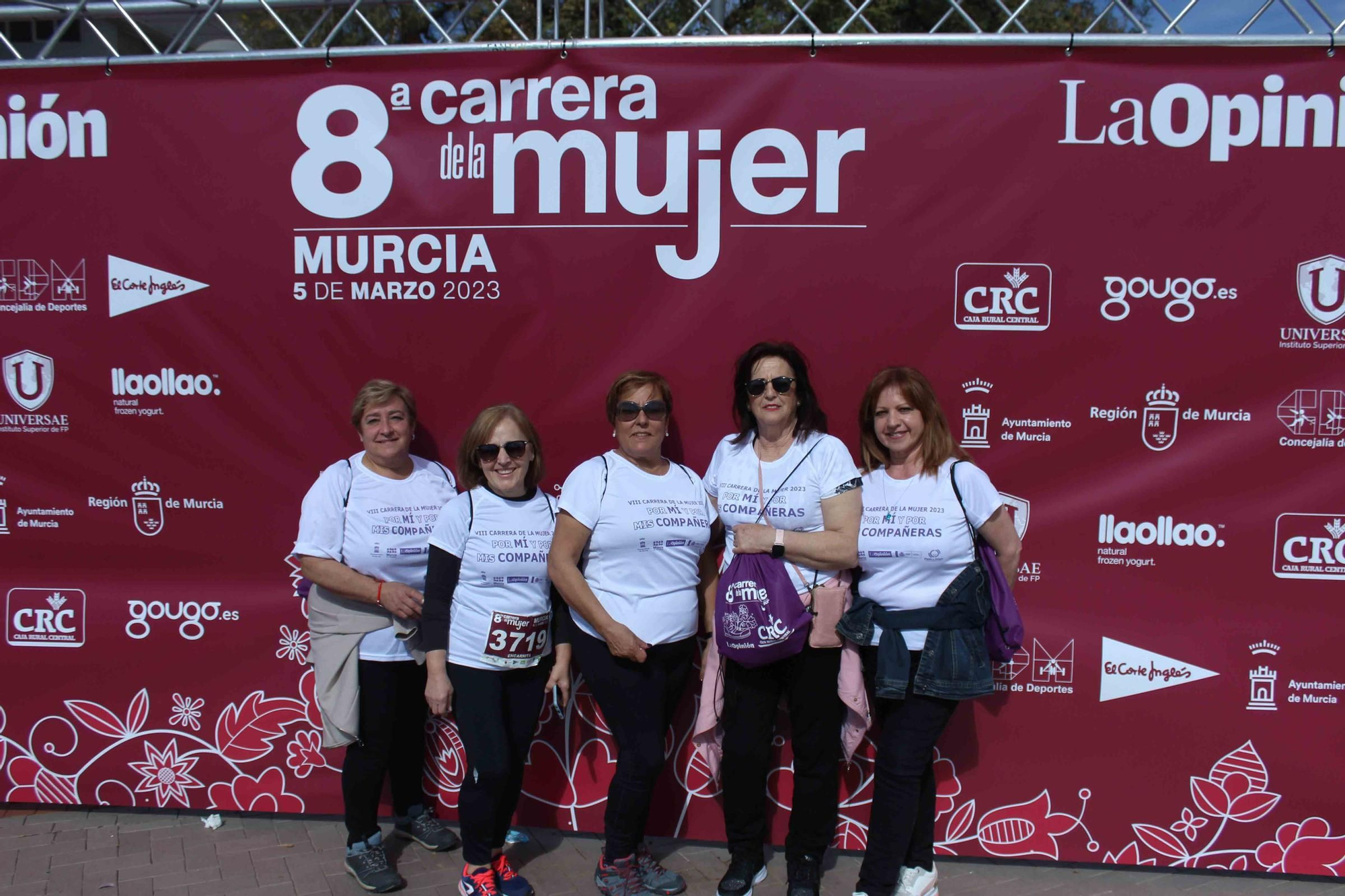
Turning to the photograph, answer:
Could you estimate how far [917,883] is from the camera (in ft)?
10.5

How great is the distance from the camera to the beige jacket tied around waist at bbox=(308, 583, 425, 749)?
126 inches

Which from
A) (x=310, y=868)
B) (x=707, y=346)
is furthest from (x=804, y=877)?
(x=707, y=346)

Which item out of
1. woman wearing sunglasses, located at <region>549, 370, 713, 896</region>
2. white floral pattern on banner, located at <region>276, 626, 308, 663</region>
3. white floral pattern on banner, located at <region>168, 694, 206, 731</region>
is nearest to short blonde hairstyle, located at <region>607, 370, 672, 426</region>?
woman wearing sunglasses, located at <region>549, 370, 713, 896</region>

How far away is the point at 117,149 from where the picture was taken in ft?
12.0

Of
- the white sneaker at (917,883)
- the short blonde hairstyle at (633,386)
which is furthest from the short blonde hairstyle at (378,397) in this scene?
the white sneaker at (917,883)

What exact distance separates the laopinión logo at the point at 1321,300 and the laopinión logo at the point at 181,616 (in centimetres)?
402

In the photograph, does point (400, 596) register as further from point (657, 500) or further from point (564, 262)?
point (564, 262)

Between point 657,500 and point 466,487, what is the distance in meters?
0.65

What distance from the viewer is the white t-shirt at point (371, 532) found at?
3.21 metres

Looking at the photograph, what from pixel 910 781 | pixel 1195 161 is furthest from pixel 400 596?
pixel 1195 161

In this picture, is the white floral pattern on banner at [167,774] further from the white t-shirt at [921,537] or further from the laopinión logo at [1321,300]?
the laopinión logo at [1321,300]

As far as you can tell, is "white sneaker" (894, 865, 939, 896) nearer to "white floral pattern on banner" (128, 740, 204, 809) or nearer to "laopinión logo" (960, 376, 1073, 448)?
"laopinión logo" (960, 376, 1073, 448)

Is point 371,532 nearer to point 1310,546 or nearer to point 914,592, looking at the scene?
point 914,592

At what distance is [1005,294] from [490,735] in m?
2.30
